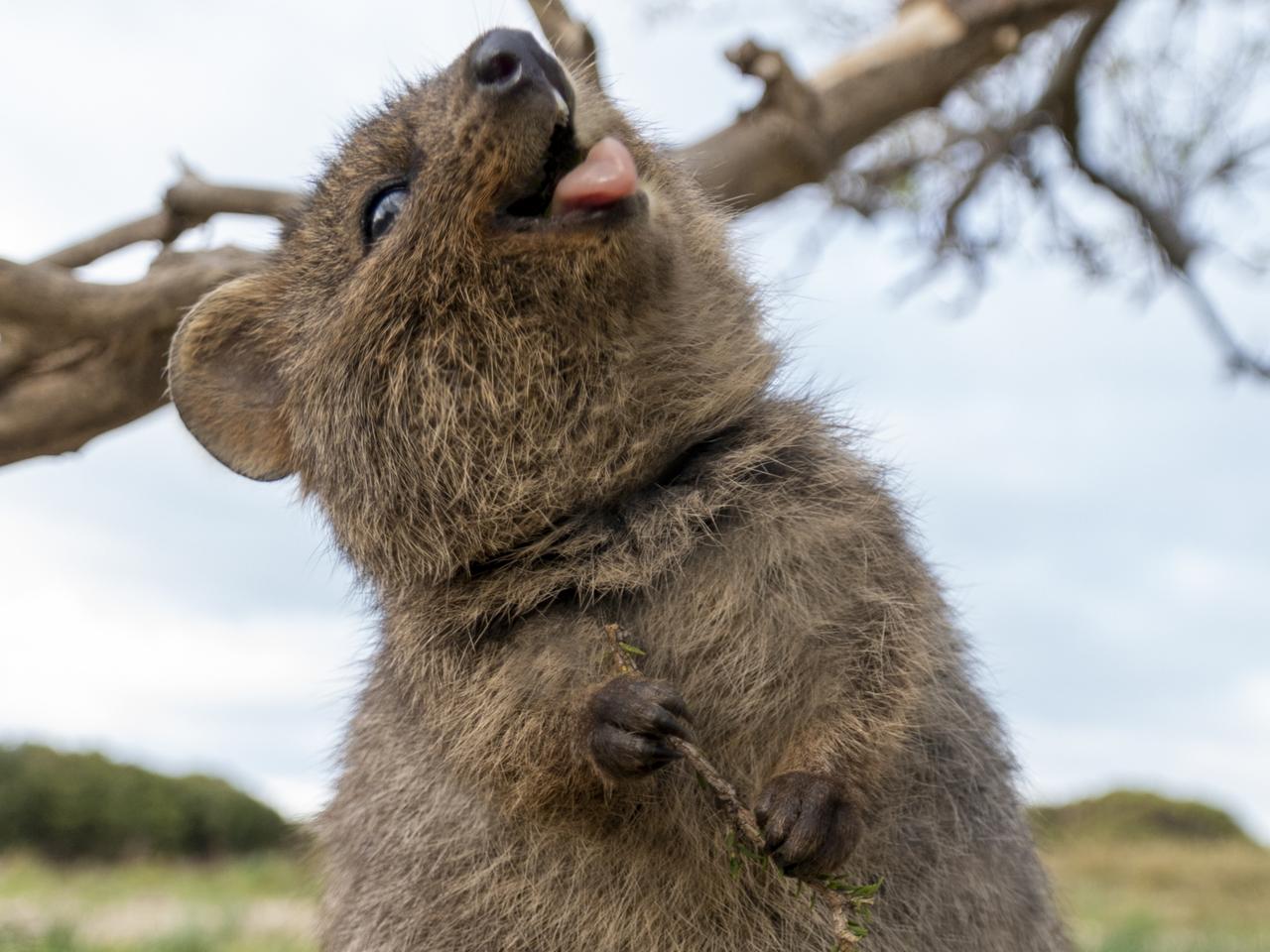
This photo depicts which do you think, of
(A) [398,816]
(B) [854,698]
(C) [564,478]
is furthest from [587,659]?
(A) [398,816]

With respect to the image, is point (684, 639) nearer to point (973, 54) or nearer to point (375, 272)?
point (375, 272)

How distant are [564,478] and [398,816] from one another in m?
1.24

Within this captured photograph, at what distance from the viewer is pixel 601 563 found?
2.91 m

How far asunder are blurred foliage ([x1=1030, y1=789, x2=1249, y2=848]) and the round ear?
17.4m

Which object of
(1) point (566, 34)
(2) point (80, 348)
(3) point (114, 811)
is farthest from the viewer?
(3) point (114, 811)

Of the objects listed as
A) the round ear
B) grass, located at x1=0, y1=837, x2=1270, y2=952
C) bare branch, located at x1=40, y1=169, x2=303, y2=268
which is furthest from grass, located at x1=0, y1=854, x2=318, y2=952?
bare branch, located at x1=40, y1=169, x2=303, y2=268

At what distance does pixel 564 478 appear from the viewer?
9.68ft

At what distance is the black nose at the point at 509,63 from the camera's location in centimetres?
A: 274

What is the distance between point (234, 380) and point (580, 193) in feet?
4.65

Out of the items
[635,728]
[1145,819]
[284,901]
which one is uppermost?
[635,728]

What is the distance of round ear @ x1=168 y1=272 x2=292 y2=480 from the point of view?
3.53 m

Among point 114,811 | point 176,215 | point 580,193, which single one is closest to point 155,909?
point 176,215

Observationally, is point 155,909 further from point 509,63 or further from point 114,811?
point 509,63

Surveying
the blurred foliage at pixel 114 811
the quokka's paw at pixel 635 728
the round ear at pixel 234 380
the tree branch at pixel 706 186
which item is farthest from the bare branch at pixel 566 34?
the blurred foliage at pixel 114 811
